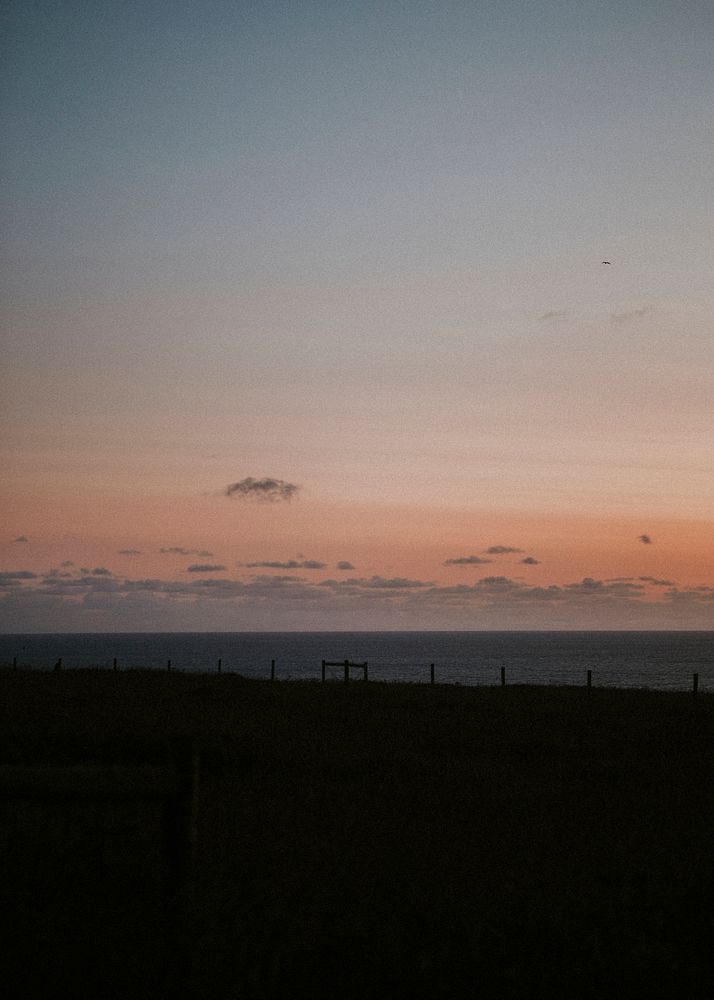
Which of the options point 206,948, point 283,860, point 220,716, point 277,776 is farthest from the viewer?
point 220,716

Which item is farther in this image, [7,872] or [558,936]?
[7,872]

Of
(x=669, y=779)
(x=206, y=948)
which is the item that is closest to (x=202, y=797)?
(x=206, y=948)

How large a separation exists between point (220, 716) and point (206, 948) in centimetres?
1701

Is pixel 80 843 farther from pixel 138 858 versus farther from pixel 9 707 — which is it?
pixel 9 707

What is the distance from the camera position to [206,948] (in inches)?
281

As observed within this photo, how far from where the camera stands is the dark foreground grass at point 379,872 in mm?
6832

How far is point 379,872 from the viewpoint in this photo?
934 cm

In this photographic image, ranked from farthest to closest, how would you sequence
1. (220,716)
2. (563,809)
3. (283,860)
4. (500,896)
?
(220,716), (563,809), (283,860), (500,896)

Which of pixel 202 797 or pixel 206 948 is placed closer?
pixel 206 948

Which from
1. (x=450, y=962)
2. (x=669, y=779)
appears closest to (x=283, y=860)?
(x=450, y=962)

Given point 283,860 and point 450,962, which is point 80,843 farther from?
point 450,962

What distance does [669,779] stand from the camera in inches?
612

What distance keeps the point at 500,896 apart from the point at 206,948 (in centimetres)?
306

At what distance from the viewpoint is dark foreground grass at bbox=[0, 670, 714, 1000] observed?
22.4 ft
